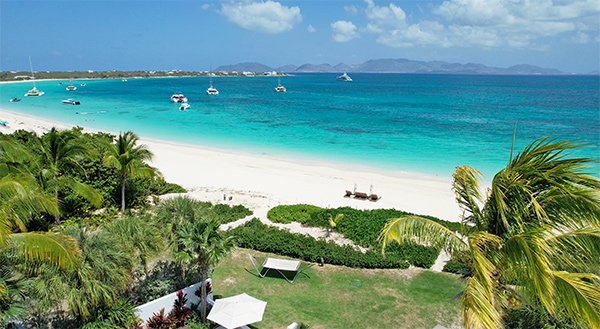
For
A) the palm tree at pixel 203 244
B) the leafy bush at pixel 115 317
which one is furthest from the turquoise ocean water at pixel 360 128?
the leafy bush at pixel 115 317

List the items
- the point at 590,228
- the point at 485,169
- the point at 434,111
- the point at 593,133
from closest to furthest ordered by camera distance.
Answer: the point at 590,228, the point at 485,169, the point at 593,133, the point at 434,111

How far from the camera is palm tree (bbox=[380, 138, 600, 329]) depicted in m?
5.82

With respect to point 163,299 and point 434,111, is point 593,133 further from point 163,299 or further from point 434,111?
point 163,299

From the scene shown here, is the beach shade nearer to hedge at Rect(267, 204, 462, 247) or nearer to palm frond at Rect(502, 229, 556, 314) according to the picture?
palm frond at Rect(502, 229, 556, 314)

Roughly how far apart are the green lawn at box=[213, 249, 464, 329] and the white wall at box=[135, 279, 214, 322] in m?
1.32

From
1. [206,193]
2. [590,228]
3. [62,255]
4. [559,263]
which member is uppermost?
[590,228]

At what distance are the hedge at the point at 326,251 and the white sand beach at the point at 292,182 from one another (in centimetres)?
504

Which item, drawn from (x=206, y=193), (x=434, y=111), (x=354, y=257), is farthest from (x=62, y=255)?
(x=434, y=111)

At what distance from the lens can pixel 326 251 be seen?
16.9m

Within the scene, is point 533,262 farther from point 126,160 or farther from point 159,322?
point 126,160

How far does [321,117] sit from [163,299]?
5538cm

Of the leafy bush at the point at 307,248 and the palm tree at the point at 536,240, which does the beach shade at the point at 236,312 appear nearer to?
the leafy bush at the point at 307,248

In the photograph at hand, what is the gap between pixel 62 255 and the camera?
8477 millimetres

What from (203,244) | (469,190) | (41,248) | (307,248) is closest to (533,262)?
(469,190)
